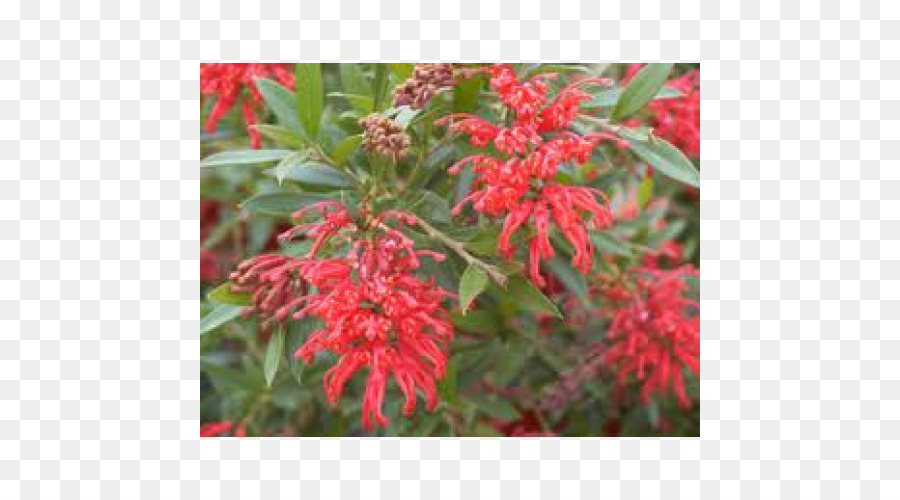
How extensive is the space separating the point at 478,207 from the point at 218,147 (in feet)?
3.09

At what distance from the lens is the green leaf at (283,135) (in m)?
1.65

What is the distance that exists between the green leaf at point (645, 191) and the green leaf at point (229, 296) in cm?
96

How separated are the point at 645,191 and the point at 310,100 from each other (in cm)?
88

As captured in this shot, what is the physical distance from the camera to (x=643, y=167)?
2.32 meters

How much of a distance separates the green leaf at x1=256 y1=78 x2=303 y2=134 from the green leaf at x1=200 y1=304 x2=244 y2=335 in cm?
30

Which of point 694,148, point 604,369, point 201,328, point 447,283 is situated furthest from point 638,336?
point 201,328

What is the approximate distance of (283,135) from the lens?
1.67 m

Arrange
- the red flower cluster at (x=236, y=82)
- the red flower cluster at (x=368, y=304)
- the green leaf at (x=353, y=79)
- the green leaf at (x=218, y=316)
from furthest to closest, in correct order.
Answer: the red flower cluster at (x=236, y=82), the green leaf at (x=353, y=79), the green leaf at (x=218, y=316), the red flower cluster at (x=368, y=304)

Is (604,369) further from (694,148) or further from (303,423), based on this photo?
(303,423)

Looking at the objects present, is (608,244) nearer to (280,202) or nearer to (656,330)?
(656,330)

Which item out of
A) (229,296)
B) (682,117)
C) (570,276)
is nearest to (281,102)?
(229,296)

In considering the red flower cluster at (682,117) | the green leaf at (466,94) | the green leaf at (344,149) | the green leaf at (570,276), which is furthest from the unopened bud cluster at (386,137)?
the red flower cluster at (682,117)

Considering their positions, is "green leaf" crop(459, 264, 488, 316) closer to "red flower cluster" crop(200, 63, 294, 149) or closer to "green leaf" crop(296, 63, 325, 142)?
"green leaf" crop(296, 63, 325, 142)

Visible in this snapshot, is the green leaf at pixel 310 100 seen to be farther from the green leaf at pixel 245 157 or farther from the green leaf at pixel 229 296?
the green leaf at pixel 229 296
